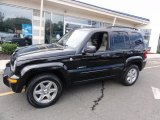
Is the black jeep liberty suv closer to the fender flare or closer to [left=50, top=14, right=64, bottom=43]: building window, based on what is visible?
the fender flare

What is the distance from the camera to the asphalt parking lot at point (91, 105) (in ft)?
10.9

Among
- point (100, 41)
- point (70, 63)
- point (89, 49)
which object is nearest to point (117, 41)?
point (100, 41)

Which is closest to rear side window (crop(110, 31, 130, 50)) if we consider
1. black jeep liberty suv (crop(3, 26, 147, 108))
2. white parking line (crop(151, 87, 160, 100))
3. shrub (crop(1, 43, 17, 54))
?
black jeep liberty suv (crop(3, 26, 147, 108))

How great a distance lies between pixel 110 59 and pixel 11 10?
8.09 m

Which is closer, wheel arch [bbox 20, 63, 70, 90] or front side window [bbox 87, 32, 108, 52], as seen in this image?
wheel arch [bbox 20, 63, 70, 90]

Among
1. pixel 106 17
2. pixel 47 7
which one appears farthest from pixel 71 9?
pixel 106 17

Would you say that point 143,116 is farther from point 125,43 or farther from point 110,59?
point 125,43

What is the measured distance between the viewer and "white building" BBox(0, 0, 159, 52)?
32.9 ft

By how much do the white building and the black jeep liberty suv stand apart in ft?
20.4

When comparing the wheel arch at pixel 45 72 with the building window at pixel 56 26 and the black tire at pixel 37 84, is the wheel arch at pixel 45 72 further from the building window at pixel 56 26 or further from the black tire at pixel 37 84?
the building window at pixel 56 26

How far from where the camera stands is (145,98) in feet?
14.4

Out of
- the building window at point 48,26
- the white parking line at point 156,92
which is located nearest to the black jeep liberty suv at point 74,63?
the white parking line at point 156,92

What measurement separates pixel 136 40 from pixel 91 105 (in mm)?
2779

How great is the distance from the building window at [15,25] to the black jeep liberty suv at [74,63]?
6.66 metres
